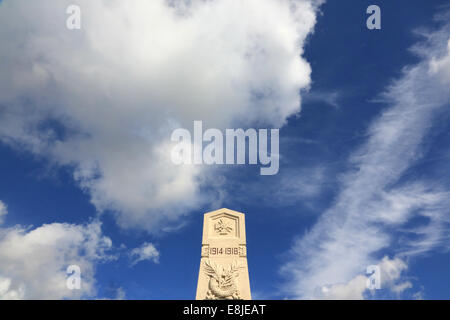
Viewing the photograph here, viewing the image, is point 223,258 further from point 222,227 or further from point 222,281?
point 222,227

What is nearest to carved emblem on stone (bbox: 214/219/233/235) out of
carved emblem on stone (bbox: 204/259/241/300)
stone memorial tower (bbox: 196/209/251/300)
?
stone memorial tower (bbox: 196/209/251/300)

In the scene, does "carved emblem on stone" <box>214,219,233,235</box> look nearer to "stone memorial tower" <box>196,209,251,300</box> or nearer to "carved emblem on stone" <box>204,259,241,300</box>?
"stone memorial tower" <box>196,209,251,300</box>

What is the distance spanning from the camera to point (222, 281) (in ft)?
58.7

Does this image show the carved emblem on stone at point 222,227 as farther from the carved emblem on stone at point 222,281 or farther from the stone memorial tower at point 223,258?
the carved emblem on stone at point 222,281

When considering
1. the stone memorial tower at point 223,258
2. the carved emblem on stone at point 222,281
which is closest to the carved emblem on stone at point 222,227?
the stone memorial tower at point 223,258

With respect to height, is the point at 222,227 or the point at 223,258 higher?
the point at 222,227

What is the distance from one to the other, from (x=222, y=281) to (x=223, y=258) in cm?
140

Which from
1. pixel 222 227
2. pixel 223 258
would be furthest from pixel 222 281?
pixel 222 227

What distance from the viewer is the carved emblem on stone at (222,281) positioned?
57.8ft
